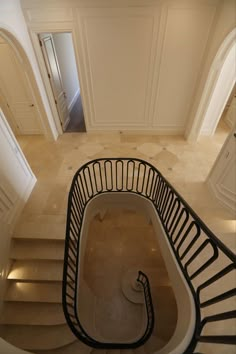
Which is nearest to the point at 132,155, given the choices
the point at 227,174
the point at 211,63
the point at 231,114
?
the point at 227,174

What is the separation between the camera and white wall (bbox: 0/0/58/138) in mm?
2888

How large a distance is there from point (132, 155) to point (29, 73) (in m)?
2.94

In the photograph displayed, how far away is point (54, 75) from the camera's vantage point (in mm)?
4625

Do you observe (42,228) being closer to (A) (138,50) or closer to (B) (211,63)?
(A) (138,50)

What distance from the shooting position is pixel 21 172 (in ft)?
11.0

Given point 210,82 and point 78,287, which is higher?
point 210,82

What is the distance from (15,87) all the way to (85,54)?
1892 mm

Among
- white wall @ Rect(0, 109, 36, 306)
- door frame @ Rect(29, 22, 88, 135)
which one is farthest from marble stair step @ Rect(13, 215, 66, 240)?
door frame @ Rect(29, 22, 88, 135)

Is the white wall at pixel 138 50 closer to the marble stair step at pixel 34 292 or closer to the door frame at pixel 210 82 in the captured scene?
the door frame at pixel 210 82

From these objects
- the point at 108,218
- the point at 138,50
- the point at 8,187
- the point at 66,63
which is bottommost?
the point at 108,218

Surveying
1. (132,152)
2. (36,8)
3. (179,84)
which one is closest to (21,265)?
(132,152)

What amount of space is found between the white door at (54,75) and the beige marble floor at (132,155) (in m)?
0.82

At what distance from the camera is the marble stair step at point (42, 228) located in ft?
9.39

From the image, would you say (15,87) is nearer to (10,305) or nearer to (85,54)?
(85,54)
